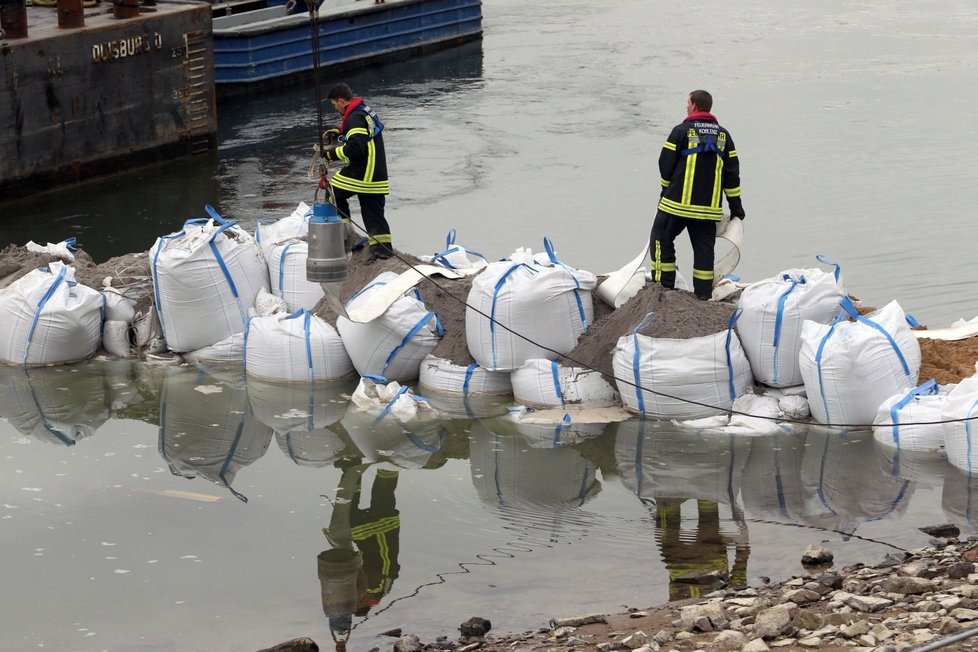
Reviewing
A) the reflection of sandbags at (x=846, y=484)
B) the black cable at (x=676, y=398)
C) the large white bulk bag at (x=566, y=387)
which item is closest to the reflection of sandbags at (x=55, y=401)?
the black cable at (x=676, y=398)

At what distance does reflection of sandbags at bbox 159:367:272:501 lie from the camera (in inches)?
248

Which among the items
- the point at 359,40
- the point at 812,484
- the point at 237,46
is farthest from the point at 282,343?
the point at 359,40

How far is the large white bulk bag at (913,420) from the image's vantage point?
5.93 metres

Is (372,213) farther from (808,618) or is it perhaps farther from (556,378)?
(808,618)

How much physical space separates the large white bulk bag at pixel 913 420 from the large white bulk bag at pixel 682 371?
2.33ft

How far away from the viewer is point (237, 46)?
16734 millimetres

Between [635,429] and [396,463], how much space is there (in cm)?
115

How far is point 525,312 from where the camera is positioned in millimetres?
6664

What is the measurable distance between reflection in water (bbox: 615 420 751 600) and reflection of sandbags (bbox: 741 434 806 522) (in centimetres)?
5

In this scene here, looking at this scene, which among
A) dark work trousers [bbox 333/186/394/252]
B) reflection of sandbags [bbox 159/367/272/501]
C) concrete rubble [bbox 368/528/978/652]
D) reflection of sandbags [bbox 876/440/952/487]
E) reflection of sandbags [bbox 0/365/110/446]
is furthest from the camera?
dark work trousers [bbox 333/186/394/252]

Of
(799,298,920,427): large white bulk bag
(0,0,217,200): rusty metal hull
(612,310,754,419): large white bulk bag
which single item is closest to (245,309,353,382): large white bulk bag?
(612,310,754,419): large white bulk bag

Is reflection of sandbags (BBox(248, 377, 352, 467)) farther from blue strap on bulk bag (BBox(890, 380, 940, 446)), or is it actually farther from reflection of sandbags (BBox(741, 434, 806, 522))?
blue strap on bulk bag (BBox(890, 380, 940, 446))

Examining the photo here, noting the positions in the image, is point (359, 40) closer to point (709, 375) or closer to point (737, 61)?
point (737, 61)

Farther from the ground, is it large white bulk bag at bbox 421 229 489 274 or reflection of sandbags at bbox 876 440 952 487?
large white bulk bag at bbox 421 229 489 274
